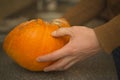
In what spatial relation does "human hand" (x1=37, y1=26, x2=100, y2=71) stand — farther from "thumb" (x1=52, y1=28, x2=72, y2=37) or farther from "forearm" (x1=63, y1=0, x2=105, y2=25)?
"forearm" (x1=63, y1=0, x2=105, y2=25)

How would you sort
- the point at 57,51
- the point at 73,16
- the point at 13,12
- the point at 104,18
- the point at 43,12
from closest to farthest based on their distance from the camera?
the point at 57,51 → the point at 73,16 → the point at 104,18 → the point at 13,12 → the point at 43,12

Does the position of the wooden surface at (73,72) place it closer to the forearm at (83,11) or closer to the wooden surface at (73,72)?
the wooden surface at (73,72)

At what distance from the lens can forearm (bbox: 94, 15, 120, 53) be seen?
63cm

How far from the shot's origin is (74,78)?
0.64 m

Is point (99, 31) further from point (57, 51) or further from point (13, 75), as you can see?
point (13, 75)

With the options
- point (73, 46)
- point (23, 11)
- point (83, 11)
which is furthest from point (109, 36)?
point (23, 11)

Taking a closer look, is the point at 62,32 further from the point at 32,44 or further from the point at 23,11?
the point at 23,11

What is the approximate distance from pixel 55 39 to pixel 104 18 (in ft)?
1.66

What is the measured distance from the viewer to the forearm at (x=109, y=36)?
0.63 meters

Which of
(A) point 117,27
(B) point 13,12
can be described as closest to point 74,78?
(A) point 117,27

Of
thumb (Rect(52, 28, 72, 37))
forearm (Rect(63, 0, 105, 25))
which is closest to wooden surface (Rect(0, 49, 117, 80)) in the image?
thumb (Rect(52, 28, 72, 37))

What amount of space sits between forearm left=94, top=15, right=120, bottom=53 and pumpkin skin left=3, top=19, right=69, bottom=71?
0.10 meters

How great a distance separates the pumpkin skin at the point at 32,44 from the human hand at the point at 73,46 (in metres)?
0.02

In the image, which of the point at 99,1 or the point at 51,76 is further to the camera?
the point at 99,1
